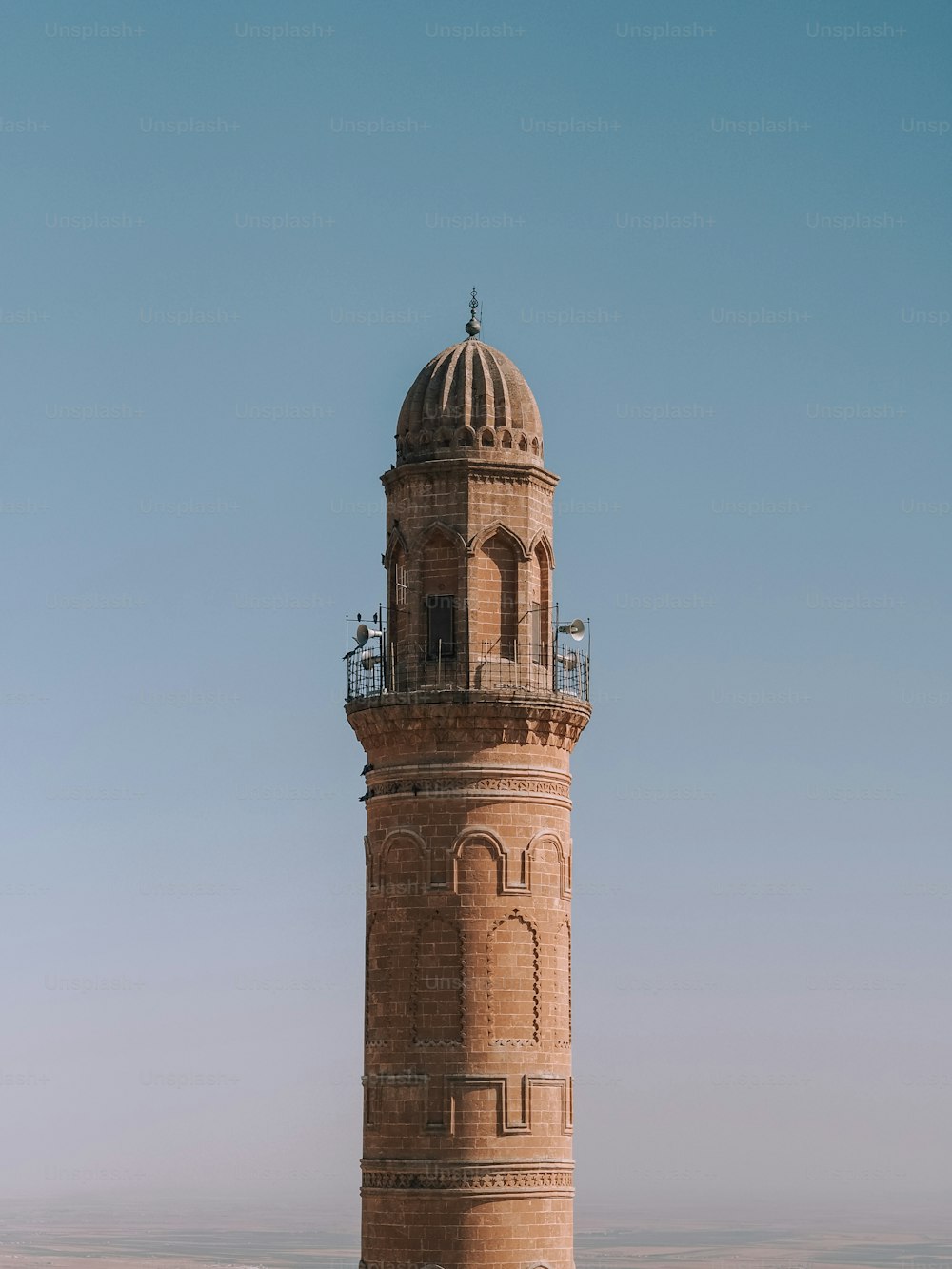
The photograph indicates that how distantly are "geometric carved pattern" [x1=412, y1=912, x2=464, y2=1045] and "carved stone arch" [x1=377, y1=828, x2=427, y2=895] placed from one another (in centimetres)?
96

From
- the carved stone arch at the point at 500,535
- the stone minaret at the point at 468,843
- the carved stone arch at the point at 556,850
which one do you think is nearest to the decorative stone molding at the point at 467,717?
the stone minaret at the point at 468,843

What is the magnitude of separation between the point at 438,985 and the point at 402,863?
9.27 ft

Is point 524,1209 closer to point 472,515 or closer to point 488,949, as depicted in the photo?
point 488,949

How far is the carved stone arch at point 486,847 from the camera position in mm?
52406

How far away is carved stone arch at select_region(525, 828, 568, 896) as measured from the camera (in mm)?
52781

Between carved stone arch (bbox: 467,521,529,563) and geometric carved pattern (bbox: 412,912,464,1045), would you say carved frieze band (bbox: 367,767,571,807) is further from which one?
carved stone arch (bbox: 467,521,529,563)

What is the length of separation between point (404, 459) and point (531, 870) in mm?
9669

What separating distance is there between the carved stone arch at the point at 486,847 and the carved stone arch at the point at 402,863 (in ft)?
2.28

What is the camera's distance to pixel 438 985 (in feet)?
170

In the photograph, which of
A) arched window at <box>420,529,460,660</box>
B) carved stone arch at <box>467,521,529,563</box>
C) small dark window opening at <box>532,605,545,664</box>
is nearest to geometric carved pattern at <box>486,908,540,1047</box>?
small dark window opening at <box>532,605,545,664</box>

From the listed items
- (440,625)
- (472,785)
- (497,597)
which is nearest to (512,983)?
(472,785)

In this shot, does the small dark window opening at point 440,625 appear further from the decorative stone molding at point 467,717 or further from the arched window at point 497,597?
the decorative stone molding at point 467,717

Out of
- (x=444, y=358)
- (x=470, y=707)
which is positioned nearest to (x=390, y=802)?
(x=470, y=707)

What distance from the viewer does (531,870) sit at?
5288 cm
